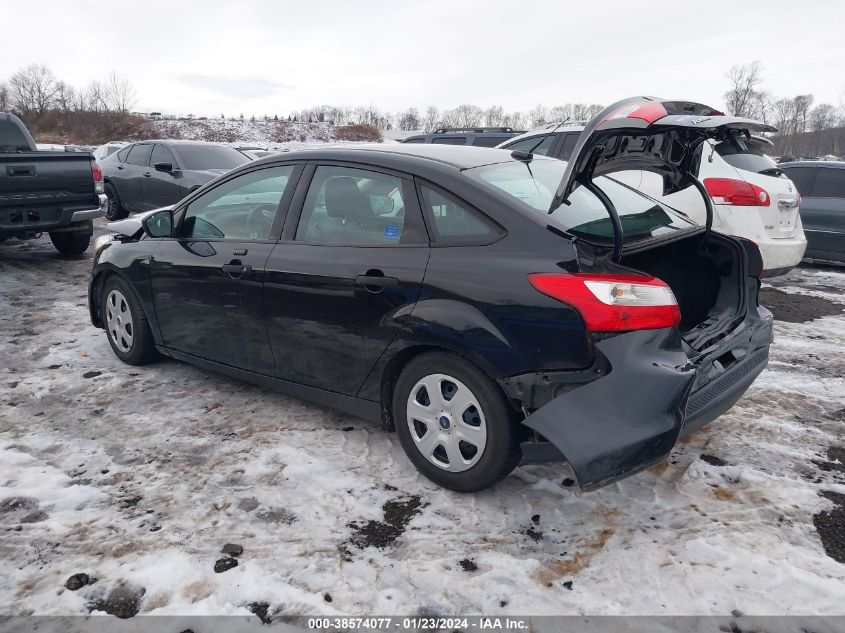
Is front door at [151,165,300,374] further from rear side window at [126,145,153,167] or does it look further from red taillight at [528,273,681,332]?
rear side window at [126,145,153,167]

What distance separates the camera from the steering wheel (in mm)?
3615

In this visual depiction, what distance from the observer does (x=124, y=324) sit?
4559mm

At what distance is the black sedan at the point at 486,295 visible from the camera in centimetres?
247

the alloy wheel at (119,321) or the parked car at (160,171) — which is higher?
the parked car at (160,171)

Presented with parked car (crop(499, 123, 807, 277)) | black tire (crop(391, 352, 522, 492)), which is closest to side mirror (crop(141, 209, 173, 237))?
black tire (crop(391, 352, 522, 492))

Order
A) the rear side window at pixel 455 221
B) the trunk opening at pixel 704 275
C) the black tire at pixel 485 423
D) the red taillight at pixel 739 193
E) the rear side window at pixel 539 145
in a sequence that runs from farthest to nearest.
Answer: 1. the rear side window at pixel 539 145
2. the red taillight at pixel 739 193
3. the trunk opening at pixel 704 275
4. the rear side window at pixel 455 221
5. the black tire at pixel 485 423

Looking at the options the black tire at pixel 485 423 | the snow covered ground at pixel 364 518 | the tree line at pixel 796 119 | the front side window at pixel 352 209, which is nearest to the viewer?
the snow covered ground at pixel 364 518

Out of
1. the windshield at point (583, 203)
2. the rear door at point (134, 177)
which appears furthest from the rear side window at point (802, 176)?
the rear door at point (134, 177)

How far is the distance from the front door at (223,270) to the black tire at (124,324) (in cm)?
25

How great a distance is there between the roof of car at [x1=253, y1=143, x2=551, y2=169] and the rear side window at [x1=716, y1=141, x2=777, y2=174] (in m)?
3.46

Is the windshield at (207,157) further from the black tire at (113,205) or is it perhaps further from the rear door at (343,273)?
the rear door at (343,273)

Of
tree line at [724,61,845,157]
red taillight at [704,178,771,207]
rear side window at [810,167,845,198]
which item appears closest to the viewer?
red taillight at [704,178,771,207]

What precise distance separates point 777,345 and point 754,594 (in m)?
3.37

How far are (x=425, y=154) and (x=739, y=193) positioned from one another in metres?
4.18
